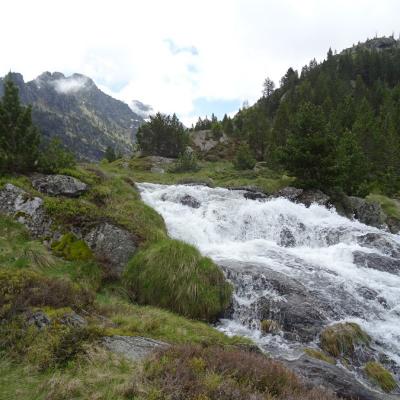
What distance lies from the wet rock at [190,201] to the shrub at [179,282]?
12.5 m

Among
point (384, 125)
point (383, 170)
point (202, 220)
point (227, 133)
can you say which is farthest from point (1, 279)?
point (227, 133)

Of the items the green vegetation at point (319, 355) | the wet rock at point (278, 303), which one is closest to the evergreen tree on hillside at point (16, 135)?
the wet rock at point (278, 303)

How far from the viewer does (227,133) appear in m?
72.9

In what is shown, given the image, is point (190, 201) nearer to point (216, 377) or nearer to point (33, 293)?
point (33, 293)

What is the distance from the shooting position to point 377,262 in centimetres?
1627

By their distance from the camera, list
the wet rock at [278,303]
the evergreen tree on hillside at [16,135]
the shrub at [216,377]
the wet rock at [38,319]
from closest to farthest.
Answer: the shrub at [216,377] < the wet rock at [38,319] < the wet rock at [278,303] < the evergreen tree on hillside at [16,135]

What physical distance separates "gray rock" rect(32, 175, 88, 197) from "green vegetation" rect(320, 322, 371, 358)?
437 inches

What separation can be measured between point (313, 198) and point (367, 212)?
4111 mm

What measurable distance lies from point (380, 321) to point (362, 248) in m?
7.32

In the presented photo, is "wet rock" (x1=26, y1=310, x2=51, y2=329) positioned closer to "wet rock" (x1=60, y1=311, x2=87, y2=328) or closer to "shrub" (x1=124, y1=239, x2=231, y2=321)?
"wet rock" (x1=60, y1=311, x2=87, y2=328)

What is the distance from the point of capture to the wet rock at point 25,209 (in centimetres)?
1264

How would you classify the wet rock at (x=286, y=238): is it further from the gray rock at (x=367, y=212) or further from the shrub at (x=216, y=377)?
the shrub at (x=216, y=377)

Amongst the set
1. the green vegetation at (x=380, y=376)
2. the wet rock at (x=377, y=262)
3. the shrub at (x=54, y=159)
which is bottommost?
the green vegetation at (x=380, y=376)

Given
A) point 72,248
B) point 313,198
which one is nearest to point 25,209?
point 72,248
